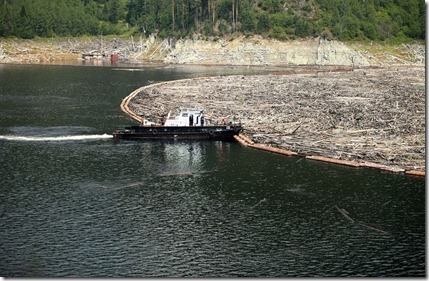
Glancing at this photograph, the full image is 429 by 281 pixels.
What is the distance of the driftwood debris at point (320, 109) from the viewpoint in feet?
258

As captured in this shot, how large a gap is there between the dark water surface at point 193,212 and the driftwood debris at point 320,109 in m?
5.89

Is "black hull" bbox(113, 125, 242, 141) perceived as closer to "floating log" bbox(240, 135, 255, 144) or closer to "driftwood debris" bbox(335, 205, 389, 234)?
"floating log" bbox(240, 135, 255, 144)

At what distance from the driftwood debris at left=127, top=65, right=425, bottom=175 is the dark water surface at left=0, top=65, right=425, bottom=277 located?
5.89 metres

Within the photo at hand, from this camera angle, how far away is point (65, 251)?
4772 centimetres

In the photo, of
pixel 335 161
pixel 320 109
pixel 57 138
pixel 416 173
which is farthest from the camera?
pixel 320 109

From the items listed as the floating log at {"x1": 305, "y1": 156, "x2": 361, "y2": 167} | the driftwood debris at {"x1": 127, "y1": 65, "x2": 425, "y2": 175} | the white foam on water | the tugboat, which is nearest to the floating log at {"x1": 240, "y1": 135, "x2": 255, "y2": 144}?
the driftwood debris at {"x1": 127, "y1": 65, "x2": 425, "y2": 175}

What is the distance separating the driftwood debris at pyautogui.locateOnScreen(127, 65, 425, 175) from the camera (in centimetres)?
7869

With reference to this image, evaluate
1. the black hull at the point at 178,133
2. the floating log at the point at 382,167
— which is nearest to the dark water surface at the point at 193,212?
the floating log at the point at 382,167

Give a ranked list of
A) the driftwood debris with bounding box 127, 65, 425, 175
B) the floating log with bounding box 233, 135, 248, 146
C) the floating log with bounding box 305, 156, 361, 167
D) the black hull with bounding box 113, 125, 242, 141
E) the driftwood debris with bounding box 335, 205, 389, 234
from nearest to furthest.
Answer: the driftwood debris with bounding box 335, 205, 389, 234 < the floating log with bounding box 305, 156, 361, 167 < the driftwood debris with bounding box 127, 65, 425, 175 < the floating log with bounding box 233, 135, 248, 146 < the black hull with bounding box 113, 125, 242, 141

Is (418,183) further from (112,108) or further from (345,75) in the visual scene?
(345,75)

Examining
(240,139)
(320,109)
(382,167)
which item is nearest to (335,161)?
(382,167)

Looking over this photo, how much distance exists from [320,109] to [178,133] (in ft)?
100

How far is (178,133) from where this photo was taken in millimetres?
88125

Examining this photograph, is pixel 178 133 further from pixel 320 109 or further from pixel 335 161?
pixel 320 109
